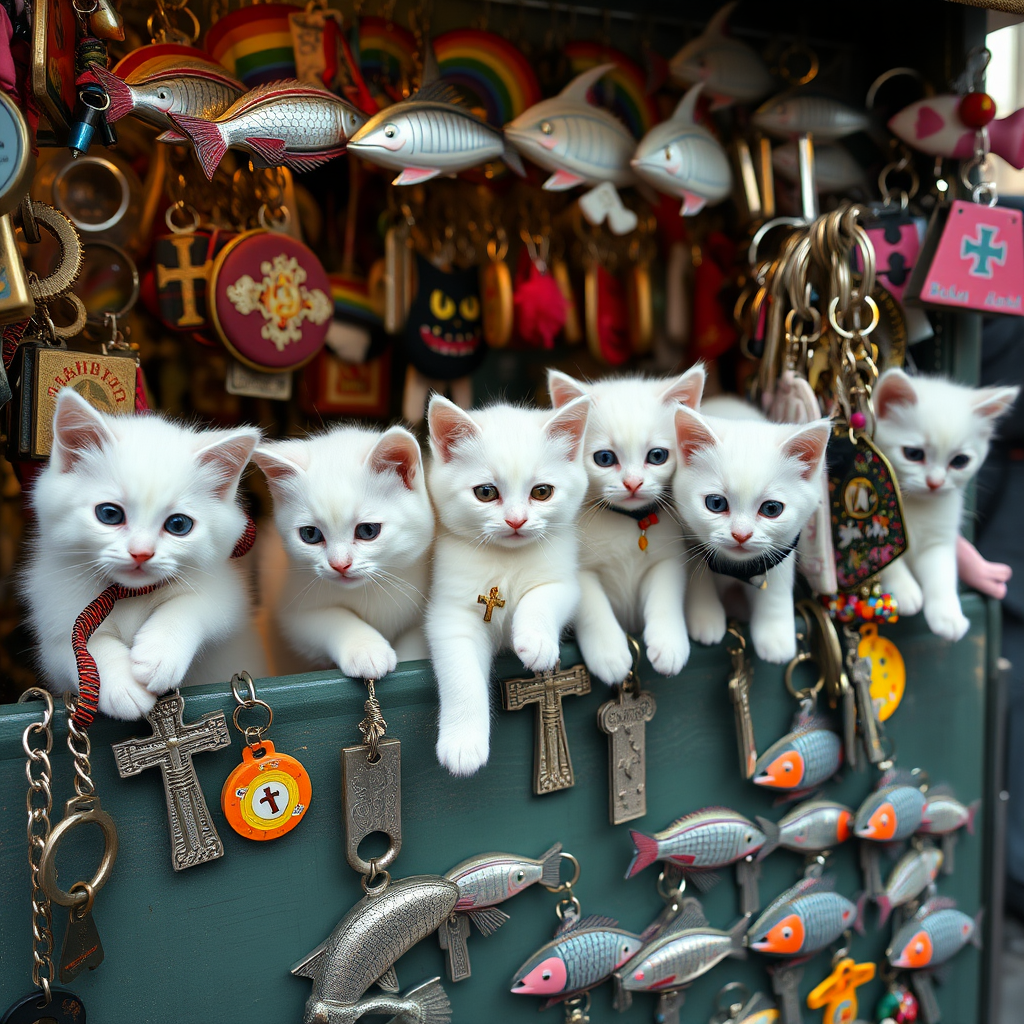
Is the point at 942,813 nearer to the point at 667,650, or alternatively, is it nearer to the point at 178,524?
the point at 667,650

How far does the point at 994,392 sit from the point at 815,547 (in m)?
0.37

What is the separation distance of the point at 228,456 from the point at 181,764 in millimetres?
331

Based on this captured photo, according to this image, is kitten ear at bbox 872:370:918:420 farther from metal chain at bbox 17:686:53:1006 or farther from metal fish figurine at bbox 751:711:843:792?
metal chain at bbox 17:686:53:1006

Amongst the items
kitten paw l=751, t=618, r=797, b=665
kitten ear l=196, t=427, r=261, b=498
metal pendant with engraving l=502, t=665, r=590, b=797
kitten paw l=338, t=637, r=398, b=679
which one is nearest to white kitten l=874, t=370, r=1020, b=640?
kitten paw l=751, t=618, r=797, b=665

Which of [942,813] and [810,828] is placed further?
[942,813]

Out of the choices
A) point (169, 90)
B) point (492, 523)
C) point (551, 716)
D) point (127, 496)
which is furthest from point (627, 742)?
point (169, 90)

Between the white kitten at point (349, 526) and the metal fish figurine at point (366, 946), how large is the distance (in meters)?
0.25

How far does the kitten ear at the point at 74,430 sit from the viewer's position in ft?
2.54

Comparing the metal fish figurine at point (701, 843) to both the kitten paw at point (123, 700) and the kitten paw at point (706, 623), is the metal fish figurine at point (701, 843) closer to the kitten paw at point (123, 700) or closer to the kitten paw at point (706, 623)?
the kitten paw at point (706, 623)

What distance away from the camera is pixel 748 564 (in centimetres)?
101

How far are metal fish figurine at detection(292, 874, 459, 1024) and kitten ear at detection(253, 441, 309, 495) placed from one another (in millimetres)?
490

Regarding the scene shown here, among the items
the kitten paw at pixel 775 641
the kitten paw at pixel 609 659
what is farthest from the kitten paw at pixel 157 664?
the kitten paw at pixel 775 641

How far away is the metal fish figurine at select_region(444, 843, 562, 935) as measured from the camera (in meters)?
0.92

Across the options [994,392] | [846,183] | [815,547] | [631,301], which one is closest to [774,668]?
[815,547]
